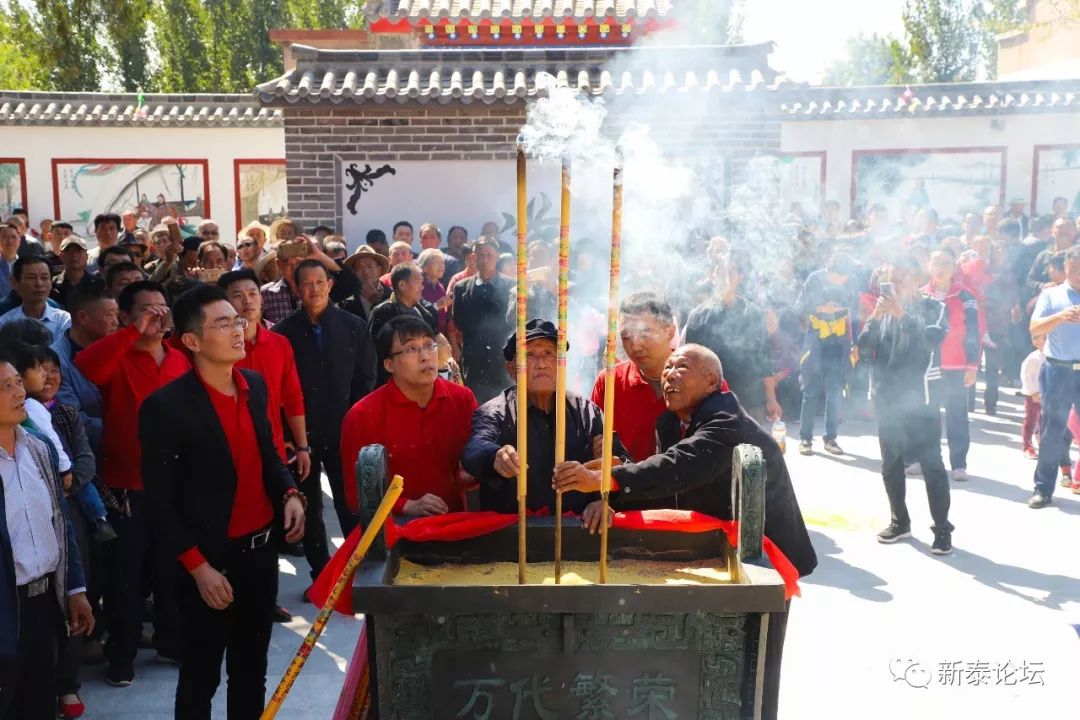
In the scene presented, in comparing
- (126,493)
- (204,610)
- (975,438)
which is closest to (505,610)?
(204,610)

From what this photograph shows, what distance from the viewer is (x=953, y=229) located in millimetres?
14172

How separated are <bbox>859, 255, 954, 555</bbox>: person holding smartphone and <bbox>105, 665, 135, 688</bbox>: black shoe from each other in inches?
170

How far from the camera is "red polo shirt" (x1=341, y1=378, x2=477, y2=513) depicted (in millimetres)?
4109

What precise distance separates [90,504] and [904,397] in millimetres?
4565

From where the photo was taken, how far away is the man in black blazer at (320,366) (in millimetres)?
5871

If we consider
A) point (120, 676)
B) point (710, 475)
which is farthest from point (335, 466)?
point (710, 475)

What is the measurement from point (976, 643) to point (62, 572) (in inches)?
156

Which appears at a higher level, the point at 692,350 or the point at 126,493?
the point at 692,350

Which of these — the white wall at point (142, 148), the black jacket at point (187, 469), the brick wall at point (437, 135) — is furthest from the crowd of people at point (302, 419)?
the white wall at point (142, 148)

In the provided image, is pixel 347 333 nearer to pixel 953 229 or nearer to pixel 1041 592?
pixel 1041 592

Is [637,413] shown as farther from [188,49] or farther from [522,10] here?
[188,49]

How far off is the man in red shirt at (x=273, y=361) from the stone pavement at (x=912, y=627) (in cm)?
88

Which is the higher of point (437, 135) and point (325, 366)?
point (437, 135)

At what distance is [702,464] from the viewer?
11.9ft
